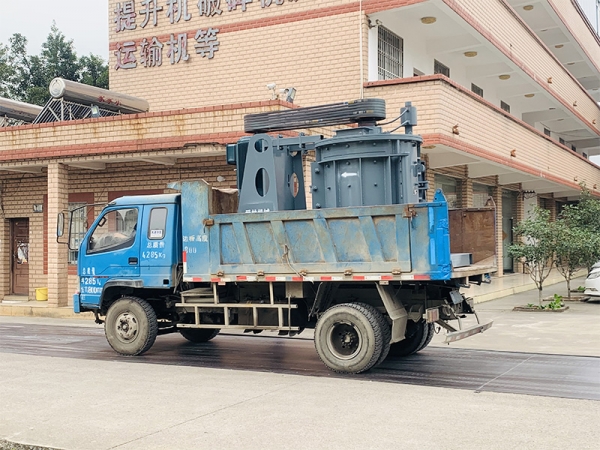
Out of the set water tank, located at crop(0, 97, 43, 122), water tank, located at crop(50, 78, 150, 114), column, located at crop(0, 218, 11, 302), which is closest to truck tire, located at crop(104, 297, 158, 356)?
water tank, located at crop(50, 78, 150, 114)

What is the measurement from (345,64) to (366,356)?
9991 millimetres

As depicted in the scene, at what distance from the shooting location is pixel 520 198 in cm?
2853

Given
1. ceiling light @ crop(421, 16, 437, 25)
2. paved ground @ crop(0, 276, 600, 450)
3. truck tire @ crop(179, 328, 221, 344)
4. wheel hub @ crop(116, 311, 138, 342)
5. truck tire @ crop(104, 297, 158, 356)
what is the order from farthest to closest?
ceiling light @ crop(421, 16, 437, 25) < truck tire @ crop(179, 328, 221, 344) < wheel hub @ crop(116, 311, 138, 342) < truck tire @ crop(104, 297, 158, 356) < paved ground @ crop(0, 276, 600, 450)

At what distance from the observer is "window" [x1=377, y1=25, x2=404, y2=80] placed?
18.0 meters

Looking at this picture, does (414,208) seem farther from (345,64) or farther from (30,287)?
(30,287)

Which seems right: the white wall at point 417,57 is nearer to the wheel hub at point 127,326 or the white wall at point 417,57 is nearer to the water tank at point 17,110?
the wheel hub at point 127,326

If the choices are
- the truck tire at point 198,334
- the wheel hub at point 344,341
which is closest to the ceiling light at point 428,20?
the truck tire at point 198,334

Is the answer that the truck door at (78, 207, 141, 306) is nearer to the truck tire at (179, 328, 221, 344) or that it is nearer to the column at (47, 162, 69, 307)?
the truck tire at (179, 328, 221, 344)

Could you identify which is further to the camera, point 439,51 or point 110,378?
point 439,51

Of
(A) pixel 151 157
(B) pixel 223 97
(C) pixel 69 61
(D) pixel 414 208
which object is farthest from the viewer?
(C) pixel 69 61

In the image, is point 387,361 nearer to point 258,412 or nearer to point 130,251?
point 258,412

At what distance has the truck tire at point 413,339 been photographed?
1073 centimetres

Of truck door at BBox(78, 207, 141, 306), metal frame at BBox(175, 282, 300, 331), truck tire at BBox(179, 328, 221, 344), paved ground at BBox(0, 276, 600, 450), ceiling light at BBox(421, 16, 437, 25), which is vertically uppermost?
ceiling light at BBox(421, 16, 437, 25)

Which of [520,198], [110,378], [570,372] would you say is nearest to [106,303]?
[110,378]
